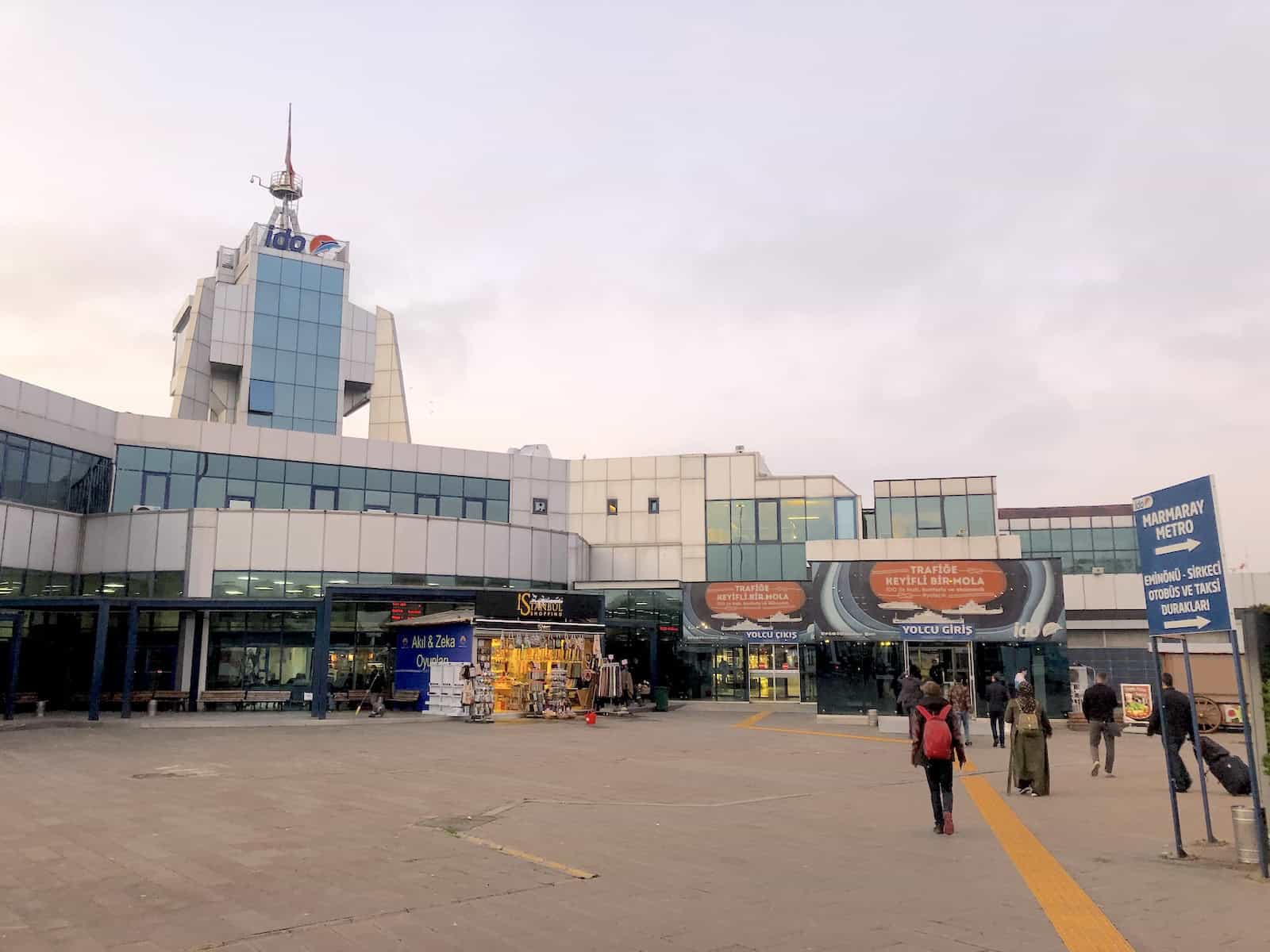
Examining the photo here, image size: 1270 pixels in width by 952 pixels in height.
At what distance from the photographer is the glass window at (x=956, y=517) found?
46.1 m

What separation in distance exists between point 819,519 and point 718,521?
15.3 feet

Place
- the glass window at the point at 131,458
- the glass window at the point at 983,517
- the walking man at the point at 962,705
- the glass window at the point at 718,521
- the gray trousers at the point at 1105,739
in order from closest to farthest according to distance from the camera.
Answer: the gray trousers at the point at 1105,739
the walking man at the point at 962,705
the glass window at the point at 131,458
the glass window at the point at 718,521
the glass window at the point at 983,517

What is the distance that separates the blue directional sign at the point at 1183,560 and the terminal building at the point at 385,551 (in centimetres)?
2016

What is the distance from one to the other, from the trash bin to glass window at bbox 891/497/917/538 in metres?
38.6

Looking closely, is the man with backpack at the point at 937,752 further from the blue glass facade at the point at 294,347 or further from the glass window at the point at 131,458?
the blue glass facade at the point at 294,347

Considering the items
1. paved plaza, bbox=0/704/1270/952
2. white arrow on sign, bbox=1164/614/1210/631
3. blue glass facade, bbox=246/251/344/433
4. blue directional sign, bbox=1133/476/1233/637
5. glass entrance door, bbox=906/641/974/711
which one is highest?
blue glass facade, bbox=246/251/344/433

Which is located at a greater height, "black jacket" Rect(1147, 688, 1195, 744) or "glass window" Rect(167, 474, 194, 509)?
"glass window" Rect(167, 474, 194, 509)

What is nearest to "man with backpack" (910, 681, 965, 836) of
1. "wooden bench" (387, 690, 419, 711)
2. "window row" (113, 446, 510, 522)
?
"wooden bench" (387, 690, 419, 711)

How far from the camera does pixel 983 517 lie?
4612cm

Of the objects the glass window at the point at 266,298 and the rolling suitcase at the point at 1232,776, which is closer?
the rolling suitcase at the point at 1232,776

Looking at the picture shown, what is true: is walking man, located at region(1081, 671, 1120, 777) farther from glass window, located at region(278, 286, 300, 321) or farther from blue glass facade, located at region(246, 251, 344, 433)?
glass window, located at region(278, 286, 300, 321)

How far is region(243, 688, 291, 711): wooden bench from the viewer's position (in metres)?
33.3

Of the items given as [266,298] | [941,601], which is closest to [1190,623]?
[941,601]

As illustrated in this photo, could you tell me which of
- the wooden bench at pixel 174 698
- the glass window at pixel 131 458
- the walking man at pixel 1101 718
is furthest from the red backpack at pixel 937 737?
the glass window at pixel 131 458
